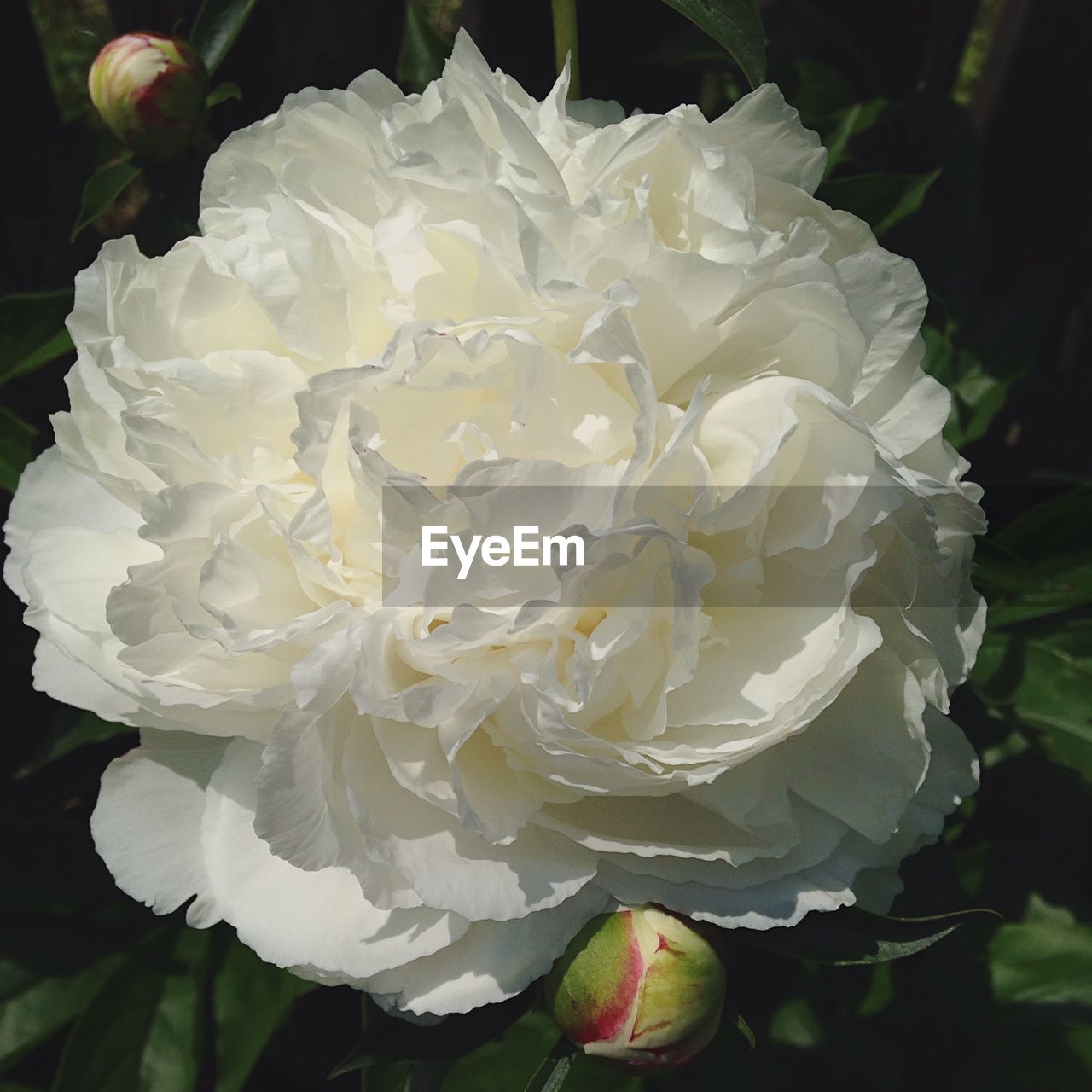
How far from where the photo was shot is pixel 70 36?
1019 mm

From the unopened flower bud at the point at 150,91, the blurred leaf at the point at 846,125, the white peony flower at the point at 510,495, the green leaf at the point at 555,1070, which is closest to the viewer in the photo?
the white peony flower at the point at 510,495

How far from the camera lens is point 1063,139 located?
1302 millimetres

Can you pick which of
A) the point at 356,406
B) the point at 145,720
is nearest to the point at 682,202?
the point at 356,406

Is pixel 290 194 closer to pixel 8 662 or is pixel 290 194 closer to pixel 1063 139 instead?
pixel 8 662

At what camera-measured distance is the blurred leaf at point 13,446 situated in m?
0.89

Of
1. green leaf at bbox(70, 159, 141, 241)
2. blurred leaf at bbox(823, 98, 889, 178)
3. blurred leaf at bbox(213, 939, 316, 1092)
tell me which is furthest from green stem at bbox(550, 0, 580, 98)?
blurred leaf at bbox(213, 939, 316, 1092)

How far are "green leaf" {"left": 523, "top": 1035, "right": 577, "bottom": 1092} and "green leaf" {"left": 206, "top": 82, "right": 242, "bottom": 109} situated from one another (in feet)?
2.53

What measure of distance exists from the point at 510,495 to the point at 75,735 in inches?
20.0

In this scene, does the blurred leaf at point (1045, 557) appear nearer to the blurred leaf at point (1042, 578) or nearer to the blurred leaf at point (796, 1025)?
the blurred leaf at point (1042, 578)

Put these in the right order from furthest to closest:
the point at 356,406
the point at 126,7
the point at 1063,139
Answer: the point at 1063,139 → the point at 126,7 → the point at 356,406

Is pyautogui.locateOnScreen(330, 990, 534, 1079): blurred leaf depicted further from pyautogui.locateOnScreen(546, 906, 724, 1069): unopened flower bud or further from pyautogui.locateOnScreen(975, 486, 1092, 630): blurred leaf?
pyautogui.locateOnScreen(975, 486, 1092, 630): blurred leaf

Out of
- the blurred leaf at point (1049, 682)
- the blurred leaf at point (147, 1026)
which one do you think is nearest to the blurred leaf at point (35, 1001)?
the blurred leaf at point (147, 1026)

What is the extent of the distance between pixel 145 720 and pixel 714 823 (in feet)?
1.12

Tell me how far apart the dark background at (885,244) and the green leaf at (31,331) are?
0.28ft
